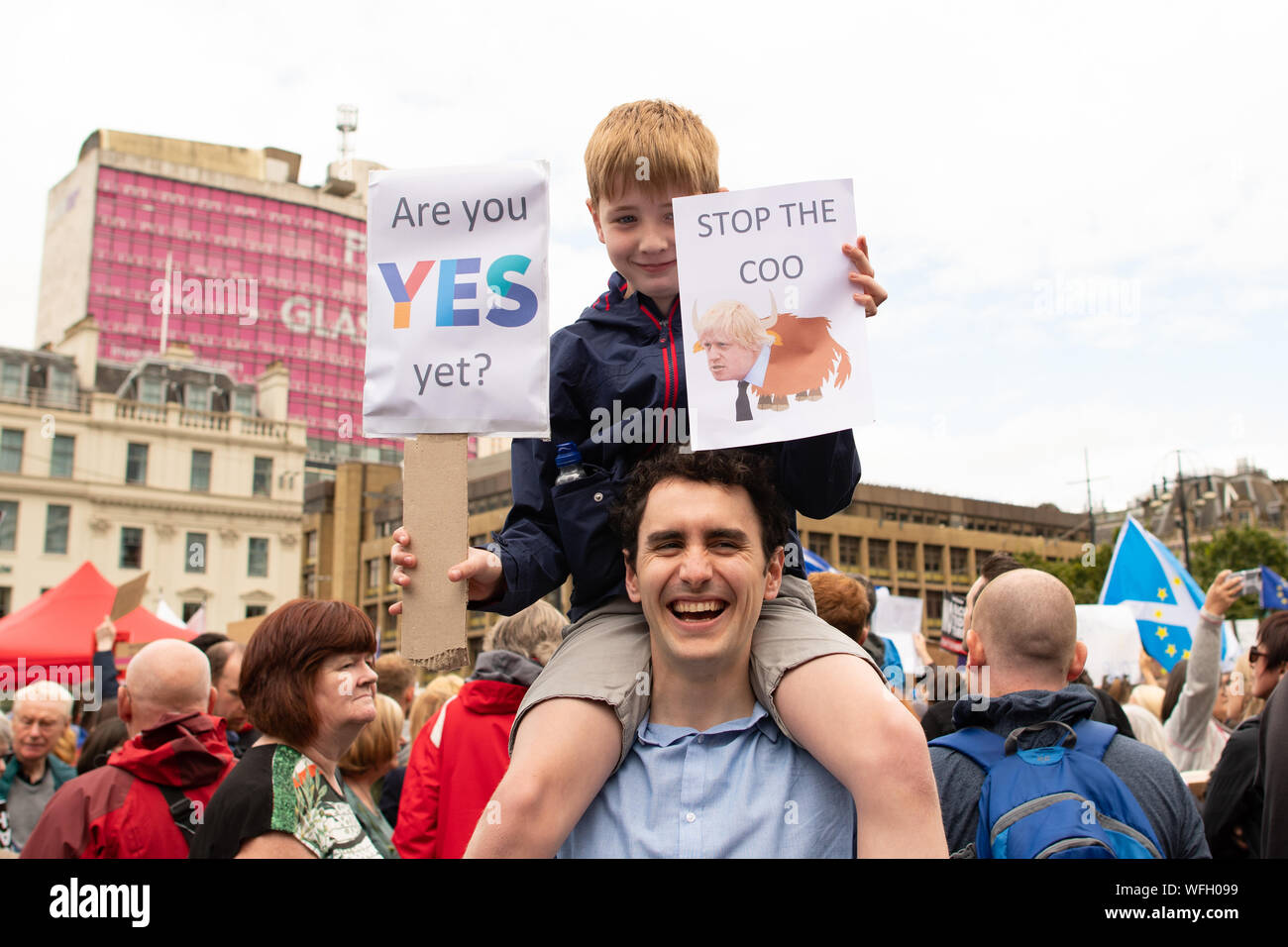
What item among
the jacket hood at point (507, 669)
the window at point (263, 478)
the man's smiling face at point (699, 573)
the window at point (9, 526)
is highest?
the window at point (263, 478)

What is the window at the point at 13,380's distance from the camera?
185 ft

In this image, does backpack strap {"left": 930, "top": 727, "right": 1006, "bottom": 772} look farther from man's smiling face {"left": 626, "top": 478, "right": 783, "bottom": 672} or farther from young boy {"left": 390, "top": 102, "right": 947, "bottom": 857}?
man's smiling face {"left": 626, "top": 478, "right": 783, "bottom": 672}

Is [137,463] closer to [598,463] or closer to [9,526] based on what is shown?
[9,526]

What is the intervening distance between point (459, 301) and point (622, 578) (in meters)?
0.94

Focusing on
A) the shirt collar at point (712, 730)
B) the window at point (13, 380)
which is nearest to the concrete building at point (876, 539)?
the window at point (13, 380)

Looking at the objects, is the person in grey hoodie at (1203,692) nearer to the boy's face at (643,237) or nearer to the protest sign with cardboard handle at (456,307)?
the boy's face at (643,237)

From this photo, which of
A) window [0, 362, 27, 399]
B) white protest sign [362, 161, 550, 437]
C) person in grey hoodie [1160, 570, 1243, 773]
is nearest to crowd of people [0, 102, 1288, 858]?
white protest sign [362, 161, 550, 437]

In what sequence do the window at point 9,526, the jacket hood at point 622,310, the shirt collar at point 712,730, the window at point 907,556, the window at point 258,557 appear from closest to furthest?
1. the shirt collar at point 712,730
2. the jacket hood at point 622,310
3. the window at point 9,526
4. the window at point 258,557
5. the window at point 907,556

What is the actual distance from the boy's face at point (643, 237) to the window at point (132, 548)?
6005 centimetres

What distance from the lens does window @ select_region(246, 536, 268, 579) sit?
2366 inches

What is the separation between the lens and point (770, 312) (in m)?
3.31

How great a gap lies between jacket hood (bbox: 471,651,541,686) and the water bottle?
2296 mm
